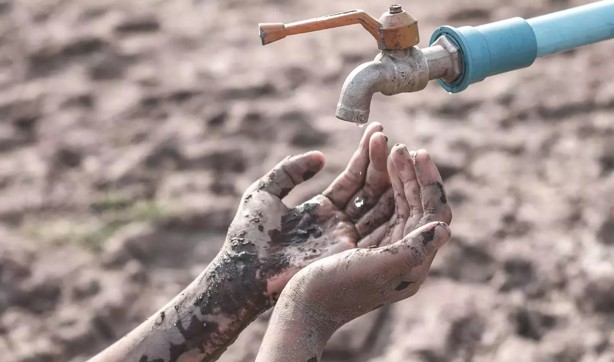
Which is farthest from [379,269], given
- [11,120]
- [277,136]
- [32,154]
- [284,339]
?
[11,120]

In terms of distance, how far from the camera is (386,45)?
5.44 feet

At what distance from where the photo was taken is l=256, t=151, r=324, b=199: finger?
215 cm

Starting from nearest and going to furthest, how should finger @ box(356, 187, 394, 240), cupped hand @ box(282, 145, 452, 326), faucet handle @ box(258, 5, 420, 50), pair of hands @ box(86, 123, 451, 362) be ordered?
faucet handle @ box(258, 5, 420, 50) → cupped hand @ box(282, 145, 452, 326) → pair of hands @ box(86, 123, 451, 362) → finger @ box(356, 187, 394, 240)

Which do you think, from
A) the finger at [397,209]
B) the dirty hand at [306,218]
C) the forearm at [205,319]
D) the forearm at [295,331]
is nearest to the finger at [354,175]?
the dirty hand at [306,218]

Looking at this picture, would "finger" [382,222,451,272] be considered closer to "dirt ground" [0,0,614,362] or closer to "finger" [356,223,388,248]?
"finger" [356,223,388,248]

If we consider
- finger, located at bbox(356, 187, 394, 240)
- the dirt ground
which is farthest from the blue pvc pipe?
the dirt ground

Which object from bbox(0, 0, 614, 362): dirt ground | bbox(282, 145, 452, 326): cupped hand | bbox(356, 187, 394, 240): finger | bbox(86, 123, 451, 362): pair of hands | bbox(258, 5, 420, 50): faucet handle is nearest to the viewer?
bbox(258, 5, 420, 50): faucet handle

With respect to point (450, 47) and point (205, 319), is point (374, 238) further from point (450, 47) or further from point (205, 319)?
point (450, 47)

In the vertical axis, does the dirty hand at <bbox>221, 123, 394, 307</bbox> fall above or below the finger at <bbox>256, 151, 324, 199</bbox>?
below

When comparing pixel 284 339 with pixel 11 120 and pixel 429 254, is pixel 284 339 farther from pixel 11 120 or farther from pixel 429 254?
pixel 11 120

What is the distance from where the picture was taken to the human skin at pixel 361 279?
1.73 metres

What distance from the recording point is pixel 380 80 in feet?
5.32

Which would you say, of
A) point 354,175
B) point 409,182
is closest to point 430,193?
point 409,182

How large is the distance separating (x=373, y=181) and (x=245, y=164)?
1.57 metres
